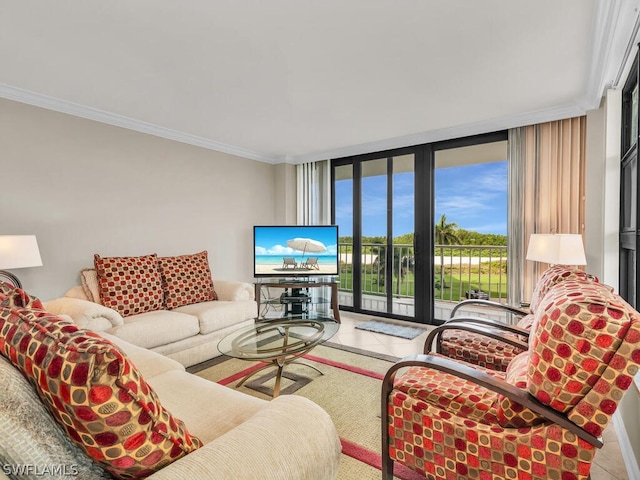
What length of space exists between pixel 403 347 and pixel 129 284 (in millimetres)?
2826

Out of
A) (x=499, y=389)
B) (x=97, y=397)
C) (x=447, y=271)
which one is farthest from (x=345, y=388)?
(x=447, y=271)

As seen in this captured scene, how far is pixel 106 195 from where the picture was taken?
3.43 m

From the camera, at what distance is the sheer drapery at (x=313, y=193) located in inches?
205

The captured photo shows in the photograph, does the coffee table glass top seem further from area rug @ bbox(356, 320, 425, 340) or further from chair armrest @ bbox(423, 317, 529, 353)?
area rug @ bbox(356, 320, 425, 340)

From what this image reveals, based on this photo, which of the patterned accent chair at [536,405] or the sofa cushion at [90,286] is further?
the sofa cushion at [90,286]

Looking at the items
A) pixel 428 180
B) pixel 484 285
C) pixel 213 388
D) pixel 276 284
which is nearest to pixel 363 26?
pixel 213 388

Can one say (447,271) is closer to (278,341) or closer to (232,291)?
(232,291)

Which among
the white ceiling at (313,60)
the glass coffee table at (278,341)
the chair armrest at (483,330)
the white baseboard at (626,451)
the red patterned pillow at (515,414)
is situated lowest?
the white baseboard at (626,451)

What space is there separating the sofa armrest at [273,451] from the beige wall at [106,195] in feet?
10.0

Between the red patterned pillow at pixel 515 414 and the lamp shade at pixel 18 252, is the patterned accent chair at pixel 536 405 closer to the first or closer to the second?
the red patterned pillow at pixel 515 414

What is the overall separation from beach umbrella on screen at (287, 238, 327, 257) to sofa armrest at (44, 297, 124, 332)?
7.85 ft

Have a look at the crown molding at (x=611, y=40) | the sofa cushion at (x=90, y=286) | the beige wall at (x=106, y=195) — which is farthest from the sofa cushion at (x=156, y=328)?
the crown molding at (x=611, y=40)

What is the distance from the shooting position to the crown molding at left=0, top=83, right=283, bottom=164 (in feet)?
9.34

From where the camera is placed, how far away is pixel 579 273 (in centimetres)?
202
